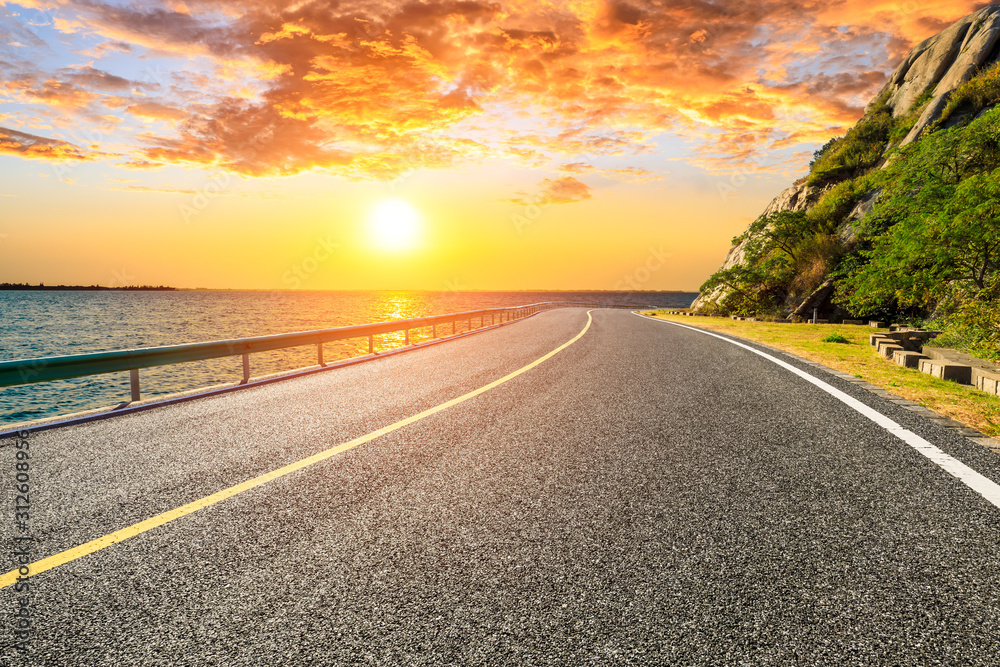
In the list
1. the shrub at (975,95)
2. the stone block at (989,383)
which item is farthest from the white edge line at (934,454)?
the shrub at (975,95)

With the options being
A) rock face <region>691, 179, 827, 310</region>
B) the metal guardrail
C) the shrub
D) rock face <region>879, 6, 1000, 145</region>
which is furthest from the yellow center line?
rock face <region>691, 179, 827, 310</region>

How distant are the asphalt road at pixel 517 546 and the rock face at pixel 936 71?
3389cm

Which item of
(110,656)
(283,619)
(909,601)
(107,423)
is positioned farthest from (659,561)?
(107,423)

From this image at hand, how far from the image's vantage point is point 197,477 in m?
4.40

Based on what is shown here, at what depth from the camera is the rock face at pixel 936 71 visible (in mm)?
38000

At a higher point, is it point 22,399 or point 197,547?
point 197,547

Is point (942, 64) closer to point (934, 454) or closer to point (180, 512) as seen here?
point (934, 454)

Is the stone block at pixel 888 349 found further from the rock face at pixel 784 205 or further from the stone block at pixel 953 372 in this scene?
the rock face at pixel 784 205

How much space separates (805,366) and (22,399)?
22035 mm

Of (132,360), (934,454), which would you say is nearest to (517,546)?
(934,454)

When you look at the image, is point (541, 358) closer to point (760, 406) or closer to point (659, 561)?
point (760, 406)

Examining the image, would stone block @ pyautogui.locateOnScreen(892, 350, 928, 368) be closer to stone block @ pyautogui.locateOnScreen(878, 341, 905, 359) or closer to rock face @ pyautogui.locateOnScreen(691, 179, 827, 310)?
stone block @ pyautogui.locateOnScreen(878, 341, 905, 359)

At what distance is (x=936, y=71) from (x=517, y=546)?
186 feet

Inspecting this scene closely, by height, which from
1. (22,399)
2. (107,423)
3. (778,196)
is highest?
(778,196)
